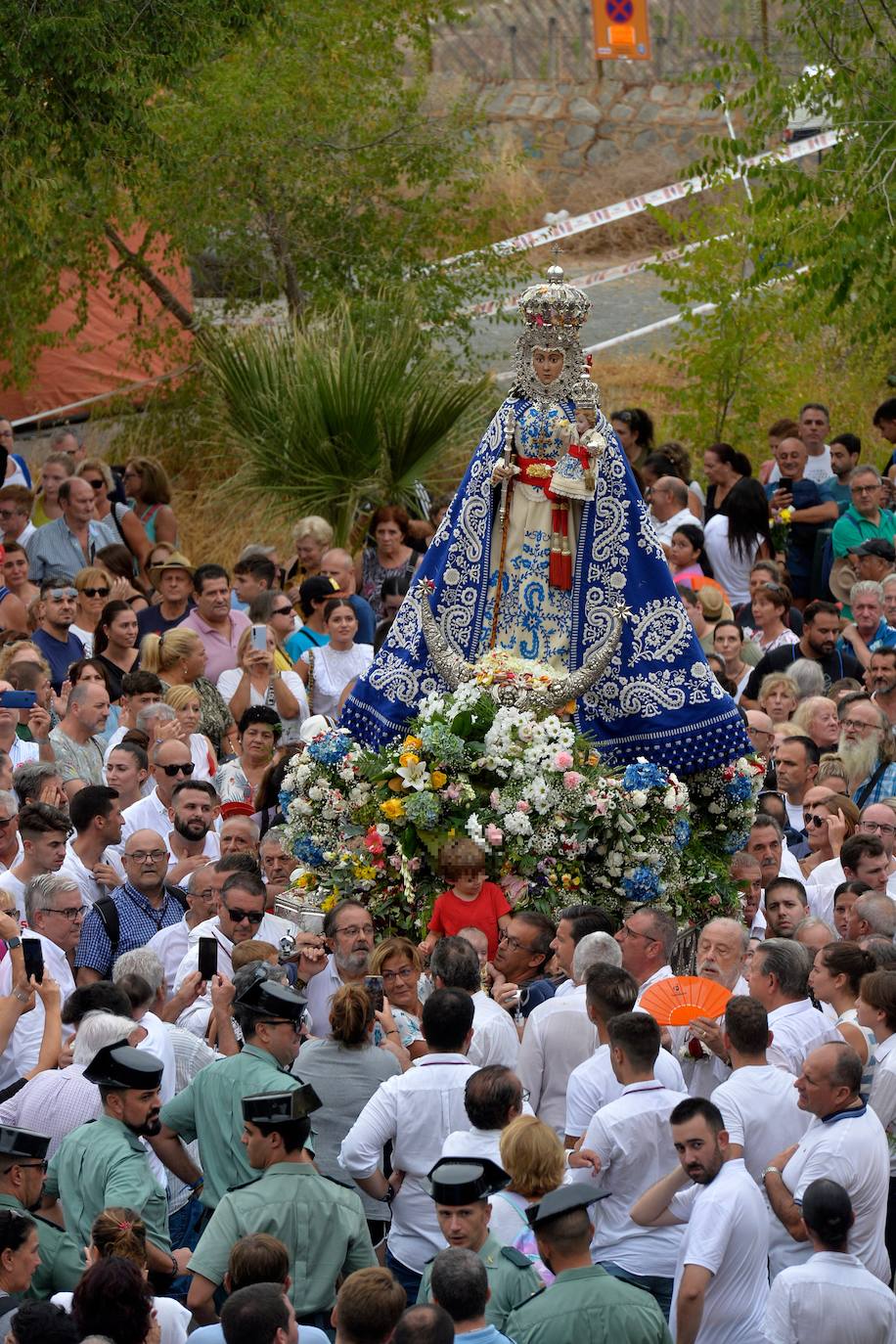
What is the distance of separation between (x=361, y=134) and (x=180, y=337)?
2328 mm

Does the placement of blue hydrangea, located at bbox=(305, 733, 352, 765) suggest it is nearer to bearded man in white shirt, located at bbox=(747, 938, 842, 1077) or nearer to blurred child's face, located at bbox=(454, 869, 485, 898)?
blurred child's face, located at bbox=(454, 869, 485, 898)

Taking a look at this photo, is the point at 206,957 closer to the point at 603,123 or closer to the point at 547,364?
the point at 547,364

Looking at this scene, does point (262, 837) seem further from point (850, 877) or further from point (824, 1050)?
point (824, 1050)

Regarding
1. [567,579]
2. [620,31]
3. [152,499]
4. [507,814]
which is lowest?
[152,499]

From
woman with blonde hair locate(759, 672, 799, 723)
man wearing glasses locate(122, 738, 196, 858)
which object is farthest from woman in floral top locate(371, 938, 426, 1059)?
woman with blonde hair locate(759, 672, 799, 723)

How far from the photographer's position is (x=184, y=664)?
12141mm

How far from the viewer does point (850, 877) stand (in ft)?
31.9

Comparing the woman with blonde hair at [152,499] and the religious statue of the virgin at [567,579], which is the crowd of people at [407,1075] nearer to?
the religious statue of the virgin at [567,579]

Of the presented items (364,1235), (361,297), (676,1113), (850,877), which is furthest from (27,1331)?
(361,297)

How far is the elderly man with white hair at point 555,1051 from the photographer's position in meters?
7.77

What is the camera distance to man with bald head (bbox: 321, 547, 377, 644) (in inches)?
529

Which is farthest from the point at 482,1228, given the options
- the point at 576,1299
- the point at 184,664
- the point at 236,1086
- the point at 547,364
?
the point at 184,664

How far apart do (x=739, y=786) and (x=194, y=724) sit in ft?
9.52

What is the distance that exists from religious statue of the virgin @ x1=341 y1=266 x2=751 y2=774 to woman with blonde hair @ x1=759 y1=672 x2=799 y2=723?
1.84 m
